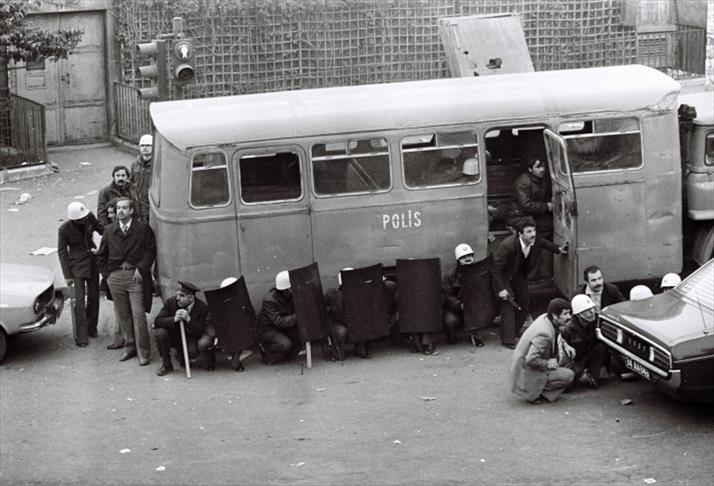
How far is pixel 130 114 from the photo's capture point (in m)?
25.2

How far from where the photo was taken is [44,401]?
46.5 ft

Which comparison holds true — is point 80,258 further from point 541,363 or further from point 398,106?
point 541,363

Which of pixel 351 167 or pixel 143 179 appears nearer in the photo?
pixel 351 167

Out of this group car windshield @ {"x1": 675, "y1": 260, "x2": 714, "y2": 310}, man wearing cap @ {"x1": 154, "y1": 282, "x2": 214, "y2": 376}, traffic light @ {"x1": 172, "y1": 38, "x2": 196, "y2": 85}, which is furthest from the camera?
traffic light @ {"x1": 172, "y1": 38, "x2": 196, "y2": 85}

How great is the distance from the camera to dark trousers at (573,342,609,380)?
44.5 feet

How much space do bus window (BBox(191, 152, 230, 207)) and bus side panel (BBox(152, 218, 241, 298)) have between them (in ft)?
0.73

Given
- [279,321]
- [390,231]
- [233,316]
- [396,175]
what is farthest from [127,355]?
[396,175]

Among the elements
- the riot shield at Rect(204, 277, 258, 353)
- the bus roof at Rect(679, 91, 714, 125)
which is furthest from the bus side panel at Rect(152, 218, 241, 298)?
the bus roof at Rect(679, 91, 714, 125)

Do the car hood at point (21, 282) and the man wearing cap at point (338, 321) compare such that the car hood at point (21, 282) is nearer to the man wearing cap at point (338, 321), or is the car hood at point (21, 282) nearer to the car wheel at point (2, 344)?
the car wheel at point (2, 344)

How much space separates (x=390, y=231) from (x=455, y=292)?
1002 millimetres

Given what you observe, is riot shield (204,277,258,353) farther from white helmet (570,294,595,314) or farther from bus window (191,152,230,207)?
white helmet (570,294,595,314)

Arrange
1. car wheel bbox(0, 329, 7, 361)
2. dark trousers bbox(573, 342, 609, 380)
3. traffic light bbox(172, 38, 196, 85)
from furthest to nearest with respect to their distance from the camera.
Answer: traffic light bbox(172, 38, 196, 85)
car wheel bbox(0, 329, 7, 361)
dark trousers bbox(573, 342, 609, 380)

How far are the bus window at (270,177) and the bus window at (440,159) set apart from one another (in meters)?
1.26

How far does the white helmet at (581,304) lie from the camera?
13453 millimetres
